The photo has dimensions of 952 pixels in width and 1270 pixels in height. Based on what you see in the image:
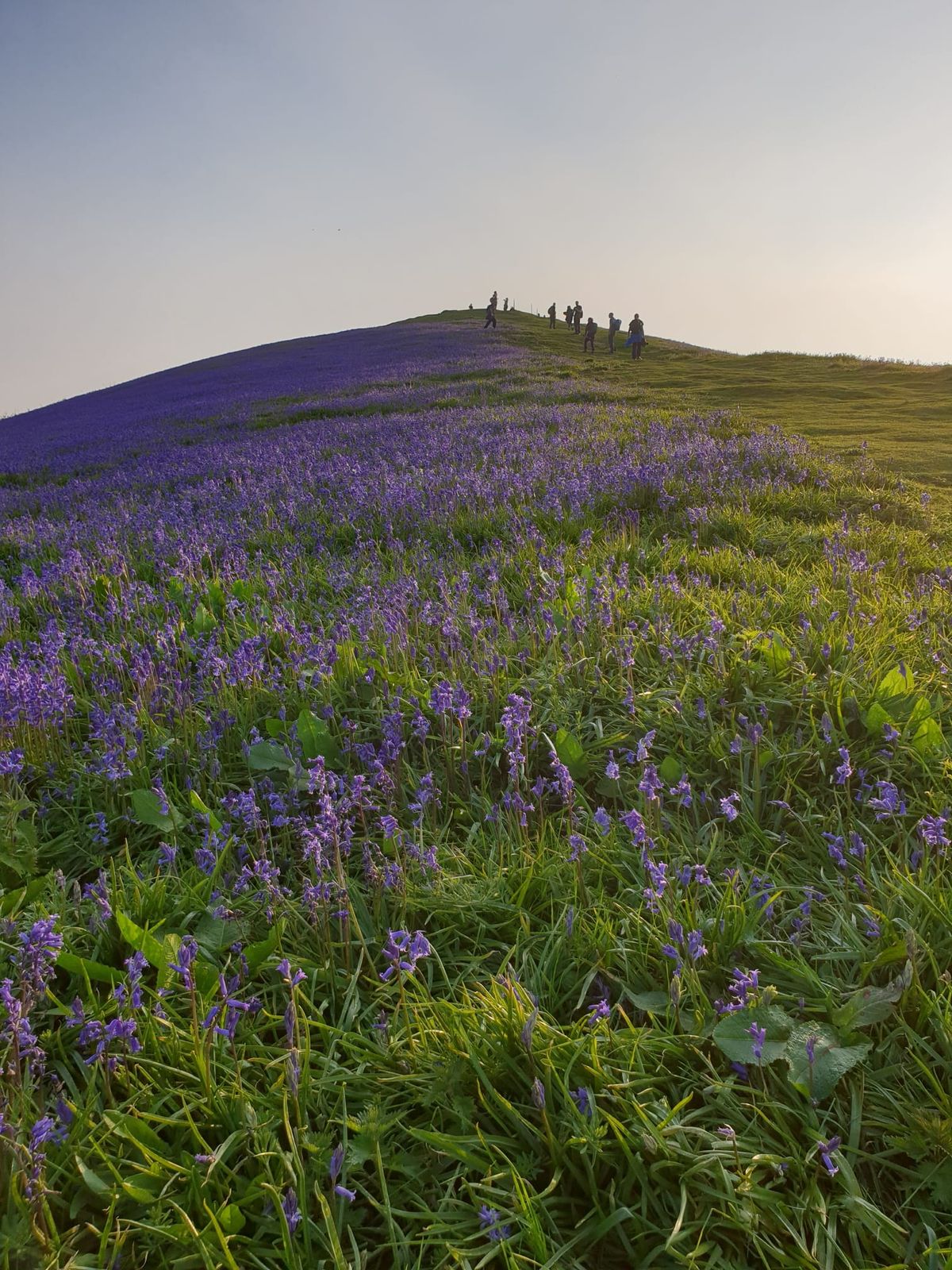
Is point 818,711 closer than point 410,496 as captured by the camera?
Yes

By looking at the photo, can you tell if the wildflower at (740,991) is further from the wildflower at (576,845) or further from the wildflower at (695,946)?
the wildflower at (576,845)

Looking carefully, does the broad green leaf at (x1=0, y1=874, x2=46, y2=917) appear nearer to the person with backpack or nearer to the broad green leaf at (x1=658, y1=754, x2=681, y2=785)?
the broad green leaf at (x1=658, y1=754, x2=681, y2=785)

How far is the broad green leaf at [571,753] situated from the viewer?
10.1 ft

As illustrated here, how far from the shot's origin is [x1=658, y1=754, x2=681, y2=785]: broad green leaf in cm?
300

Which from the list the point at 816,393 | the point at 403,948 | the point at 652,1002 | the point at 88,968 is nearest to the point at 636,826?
the point at 652,1002

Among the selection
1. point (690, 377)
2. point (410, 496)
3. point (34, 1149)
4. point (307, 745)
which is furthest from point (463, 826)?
point (690, 377)

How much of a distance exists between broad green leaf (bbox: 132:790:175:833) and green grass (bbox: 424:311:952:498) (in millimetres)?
10048

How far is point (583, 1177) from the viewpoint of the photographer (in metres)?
1.72

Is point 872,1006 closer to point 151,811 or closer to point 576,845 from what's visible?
point 576,845

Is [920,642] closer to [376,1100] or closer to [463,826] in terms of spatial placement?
[463,826]

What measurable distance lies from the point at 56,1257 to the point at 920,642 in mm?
4142

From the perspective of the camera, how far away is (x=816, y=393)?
76.3 feet

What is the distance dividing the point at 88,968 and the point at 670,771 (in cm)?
216

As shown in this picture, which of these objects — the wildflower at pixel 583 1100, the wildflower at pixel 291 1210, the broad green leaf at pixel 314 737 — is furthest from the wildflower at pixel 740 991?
the broad green leaf at pixel 314 737
